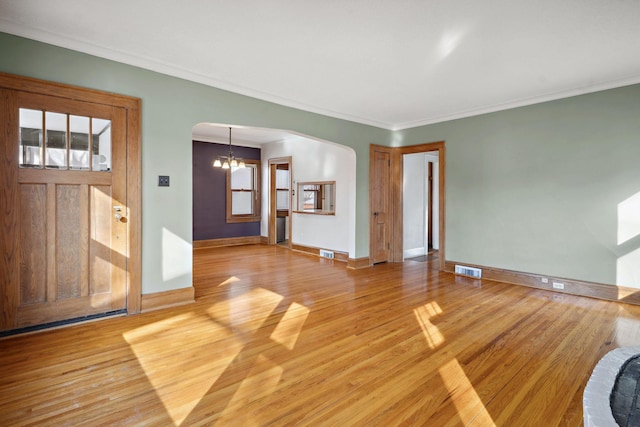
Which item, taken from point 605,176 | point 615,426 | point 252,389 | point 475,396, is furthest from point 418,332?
point 605,176

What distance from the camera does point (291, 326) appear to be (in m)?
3.19

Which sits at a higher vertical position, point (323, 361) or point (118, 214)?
point (118, 214)

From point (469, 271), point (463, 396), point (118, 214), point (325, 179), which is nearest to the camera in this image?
point (463, 396)

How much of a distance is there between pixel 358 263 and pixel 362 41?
386 cm

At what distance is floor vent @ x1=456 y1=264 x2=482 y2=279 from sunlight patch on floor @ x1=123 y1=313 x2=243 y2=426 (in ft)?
13.0

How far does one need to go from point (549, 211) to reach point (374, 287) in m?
2.64

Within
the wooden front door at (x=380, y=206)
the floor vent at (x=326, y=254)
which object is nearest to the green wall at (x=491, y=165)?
the wooden front door at (x=380, y=206)

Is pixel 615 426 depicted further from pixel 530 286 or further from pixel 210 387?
pixel 530 286

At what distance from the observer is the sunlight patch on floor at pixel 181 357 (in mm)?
2049

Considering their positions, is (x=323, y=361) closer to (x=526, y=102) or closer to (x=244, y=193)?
(x=526, y=102)

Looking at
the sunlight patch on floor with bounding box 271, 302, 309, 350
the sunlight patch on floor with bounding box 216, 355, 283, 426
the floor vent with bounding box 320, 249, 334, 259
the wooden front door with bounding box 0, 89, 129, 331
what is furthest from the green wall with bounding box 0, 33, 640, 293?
the floor vent with bounding box 320, 249, 334, 259

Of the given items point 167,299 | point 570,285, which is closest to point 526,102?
point 570,285

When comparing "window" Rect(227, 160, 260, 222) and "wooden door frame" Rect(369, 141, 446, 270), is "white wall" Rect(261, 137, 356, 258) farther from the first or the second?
"window" Rect(227, 160, 260, 222)

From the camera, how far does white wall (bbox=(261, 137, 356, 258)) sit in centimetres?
617
